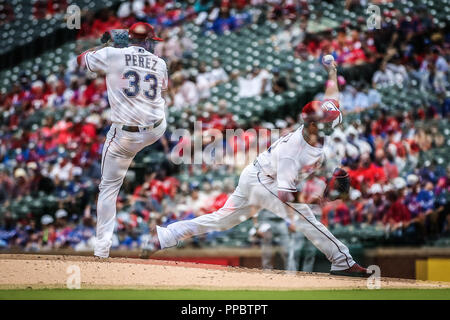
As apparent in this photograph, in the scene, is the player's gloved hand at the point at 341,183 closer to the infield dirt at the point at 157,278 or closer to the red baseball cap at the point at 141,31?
the infield dirt at the point at 157,278

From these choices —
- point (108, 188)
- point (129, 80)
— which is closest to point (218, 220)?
point (108, 188)

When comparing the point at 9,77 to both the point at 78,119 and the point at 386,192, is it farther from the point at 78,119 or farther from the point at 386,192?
the point at 386,192

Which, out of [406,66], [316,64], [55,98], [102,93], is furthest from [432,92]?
[55,98]

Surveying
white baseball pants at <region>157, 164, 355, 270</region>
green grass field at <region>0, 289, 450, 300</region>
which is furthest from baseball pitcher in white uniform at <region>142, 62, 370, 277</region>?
green grass field at <region>0, 289, 450, 300</region>

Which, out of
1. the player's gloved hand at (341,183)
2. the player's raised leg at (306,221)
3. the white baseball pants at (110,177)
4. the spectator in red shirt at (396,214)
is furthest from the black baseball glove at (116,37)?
the spectator in red shirt at (396,214)

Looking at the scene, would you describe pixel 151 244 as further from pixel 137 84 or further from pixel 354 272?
pixel 354 272

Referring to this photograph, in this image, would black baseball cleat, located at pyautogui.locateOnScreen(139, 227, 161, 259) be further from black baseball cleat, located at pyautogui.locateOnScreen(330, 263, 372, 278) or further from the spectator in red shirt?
the spectator in red shirt
